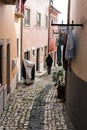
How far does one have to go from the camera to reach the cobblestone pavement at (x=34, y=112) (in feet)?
33.0

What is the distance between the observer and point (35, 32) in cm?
2572

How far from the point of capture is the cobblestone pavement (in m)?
10.1

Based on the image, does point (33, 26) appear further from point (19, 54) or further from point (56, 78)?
point (56, 78)

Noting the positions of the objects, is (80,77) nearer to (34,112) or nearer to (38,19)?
(34,112)

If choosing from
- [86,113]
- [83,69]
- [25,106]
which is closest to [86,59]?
[83,69]

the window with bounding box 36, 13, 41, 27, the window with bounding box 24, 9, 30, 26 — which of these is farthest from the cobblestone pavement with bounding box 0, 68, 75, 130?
the window with bounding box 36, 13, 41, 27

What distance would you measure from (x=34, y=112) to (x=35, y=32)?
14.6m

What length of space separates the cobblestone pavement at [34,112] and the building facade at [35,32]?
23.1ft

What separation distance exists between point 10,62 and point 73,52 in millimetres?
4973

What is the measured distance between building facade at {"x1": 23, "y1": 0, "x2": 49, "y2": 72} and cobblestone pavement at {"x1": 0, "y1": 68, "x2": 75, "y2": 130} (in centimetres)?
704

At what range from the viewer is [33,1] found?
24.2 meters

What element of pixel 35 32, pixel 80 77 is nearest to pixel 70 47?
pixel 80 77

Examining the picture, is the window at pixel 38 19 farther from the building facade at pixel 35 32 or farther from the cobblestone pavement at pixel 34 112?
the cobblestone pavement at pixel 34 112

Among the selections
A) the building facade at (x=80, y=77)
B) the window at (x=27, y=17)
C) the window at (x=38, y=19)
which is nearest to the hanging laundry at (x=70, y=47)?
the building facade at (x=80, y=77)
